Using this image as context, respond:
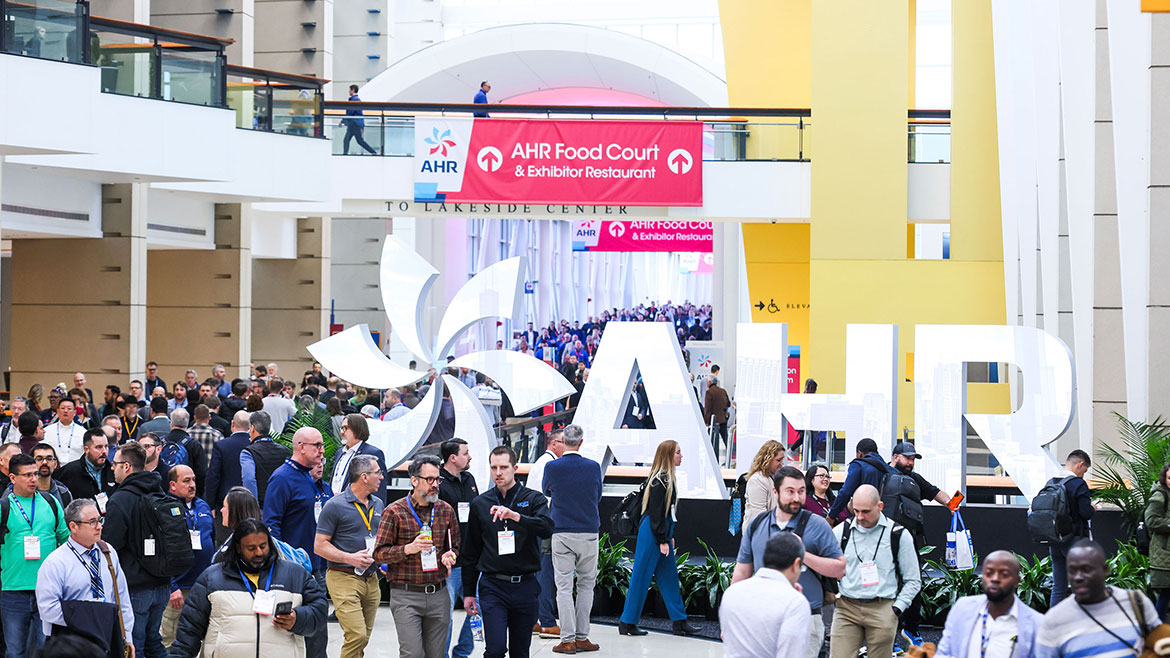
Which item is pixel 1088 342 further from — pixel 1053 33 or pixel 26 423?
pixel 26 423

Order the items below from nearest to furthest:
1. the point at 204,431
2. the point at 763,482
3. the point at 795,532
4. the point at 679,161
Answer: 1. the point at 795,532
2. the point at 763,482
3. the point at 204,431
4. the point at 679,161

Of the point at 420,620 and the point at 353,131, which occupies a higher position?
the point at 353,131

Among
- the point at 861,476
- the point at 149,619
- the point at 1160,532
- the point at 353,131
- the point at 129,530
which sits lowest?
the point at 149,619

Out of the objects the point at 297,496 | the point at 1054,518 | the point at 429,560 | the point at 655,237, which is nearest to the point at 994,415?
the point at 1054,518

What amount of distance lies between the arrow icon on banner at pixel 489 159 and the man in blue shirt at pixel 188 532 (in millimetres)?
15302

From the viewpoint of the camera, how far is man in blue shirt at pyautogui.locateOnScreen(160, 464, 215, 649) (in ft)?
25.6

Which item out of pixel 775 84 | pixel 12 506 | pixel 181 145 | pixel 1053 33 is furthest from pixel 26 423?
pixel 775 84

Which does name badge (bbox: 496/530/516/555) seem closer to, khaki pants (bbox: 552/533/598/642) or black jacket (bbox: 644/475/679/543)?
khaki pants (bbox: 552/533/598/642)

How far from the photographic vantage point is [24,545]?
740 centimetres

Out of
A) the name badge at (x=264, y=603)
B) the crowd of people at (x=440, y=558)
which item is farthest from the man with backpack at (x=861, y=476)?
the name badge at (x=264, y=603)

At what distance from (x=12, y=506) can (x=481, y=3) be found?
36.2 m

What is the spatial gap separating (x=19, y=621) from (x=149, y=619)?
72 centimetres

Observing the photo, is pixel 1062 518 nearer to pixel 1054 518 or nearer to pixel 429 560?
pixel 1054 518

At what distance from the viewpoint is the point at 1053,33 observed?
1681cm
